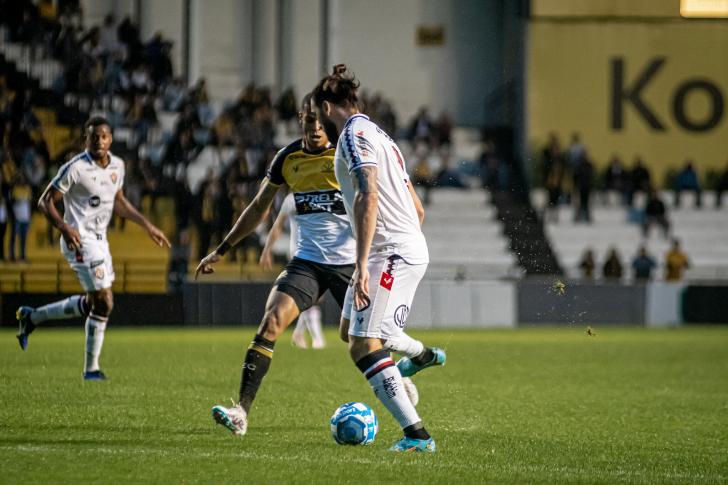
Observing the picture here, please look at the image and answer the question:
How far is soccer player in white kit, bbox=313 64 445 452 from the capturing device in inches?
297

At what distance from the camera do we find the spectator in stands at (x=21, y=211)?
24.8 meters

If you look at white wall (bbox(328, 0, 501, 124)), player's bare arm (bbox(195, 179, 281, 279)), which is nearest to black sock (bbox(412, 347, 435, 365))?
player's bare arm (bbox(195, 179, 281, 279))

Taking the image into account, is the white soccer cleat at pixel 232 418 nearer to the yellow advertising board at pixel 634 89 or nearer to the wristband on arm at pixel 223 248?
the wristband on arm at pixel 223 248

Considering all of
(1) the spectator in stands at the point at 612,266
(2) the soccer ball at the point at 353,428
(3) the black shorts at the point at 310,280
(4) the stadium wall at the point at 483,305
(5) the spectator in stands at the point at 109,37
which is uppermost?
(5) the spectator in stands at the point at 109,37

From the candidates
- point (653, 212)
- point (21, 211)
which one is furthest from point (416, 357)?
point (653, 212)

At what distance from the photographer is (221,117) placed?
96.7 ft

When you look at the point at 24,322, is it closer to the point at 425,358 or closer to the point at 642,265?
the point at 425,358

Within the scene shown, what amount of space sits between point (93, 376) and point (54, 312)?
3.10 feet

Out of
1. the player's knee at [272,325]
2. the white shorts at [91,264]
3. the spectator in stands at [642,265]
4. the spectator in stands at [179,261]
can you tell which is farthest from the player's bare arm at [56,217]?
the spectator in stands at [642,265]

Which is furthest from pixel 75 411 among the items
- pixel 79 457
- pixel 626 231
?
pixel 626 231

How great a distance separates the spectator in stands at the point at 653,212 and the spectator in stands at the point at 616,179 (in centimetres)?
128

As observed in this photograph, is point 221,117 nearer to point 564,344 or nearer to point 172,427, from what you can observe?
point 564,344

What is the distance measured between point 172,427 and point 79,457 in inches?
61.4

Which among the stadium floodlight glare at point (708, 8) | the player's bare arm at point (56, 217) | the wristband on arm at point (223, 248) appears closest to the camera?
the wristband on arm at point (223, 248)
